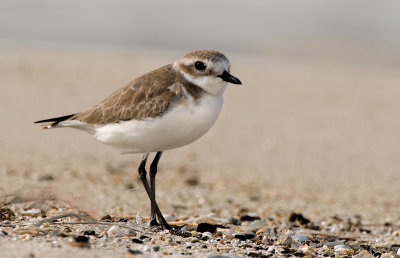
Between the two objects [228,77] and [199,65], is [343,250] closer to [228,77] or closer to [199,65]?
[228,77]

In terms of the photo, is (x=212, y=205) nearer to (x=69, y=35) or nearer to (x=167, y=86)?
(x=167, y=86)

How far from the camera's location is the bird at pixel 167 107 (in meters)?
4.86

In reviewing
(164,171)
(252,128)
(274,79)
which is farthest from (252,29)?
(164,171)

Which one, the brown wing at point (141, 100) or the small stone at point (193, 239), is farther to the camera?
the brown wing at point (141, 100)

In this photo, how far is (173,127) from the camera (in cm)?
484

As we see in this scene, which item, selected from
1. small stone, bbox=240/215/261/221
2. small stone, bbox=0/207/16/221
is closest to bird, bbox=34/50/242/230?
small stone, bbox=0/207/16/221

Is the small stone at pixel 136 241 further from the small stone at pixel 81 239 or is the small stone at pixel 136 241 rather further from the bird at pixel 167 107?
the bird at pixel 167 107

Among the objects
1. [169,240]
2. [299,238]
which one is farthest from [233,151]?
[169,240]

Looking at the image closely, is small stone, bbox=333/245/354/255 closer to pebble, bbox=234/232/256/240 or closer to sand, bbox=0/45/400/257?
pebble, bbox=234/232/256/240

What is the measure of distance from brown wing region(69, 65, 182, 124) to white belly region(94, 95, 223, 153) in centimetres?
8

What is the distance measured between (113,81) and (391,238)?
29.6 feet

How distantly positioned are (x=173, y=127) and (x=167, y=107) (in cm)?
17

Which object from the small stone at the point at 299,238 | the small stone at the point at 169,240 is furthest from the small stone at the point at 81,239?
the small stone at the point at 299,238

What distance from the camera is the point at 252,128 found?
11430 mm
